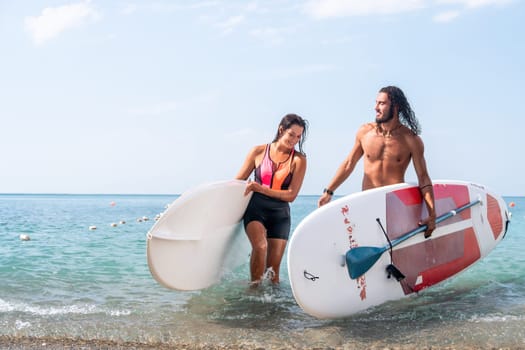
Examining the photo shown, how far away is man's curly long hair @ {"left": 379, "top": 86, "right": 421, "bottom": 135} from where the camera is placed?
4180mm

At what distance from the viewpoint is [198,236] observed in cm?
432

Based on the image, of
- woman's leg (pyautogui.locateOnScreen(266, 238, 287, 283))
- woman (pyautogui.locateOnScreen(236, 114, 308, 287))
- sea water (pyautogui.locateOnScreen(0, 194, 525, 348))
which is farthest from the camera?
woman's leg (pyautogui.locateOnScreen(266, 238, 287, 283))

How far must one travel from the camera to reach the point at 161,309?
4320 millimetres

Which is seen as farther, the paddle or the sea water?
the paddle

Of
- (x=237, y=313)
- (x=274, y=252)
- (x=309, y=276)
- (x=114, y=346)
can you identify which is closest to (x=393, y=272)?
(x=309, y=276)

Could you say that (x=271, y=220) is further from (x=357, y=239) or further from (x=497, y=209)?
(x=497, y=209)

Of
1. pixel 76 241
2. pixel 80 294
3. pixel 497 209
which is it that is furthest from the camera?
pixel 76 241

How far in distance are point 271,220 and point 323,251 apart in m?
0.82

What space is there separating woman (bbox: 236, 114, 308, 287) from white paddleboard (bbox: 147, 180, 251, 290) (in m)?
0.18

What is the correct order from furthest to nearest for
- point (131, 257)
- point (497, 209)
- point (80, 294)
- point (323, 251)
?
1. point (131, 257)
2. point (497, 209)
3. point (80, 294)
4. point (323, 251)

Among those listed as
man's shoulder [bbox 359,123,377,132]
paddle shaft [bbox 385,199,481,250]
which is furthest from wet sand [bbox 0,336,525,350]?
man's shoulder [bbox 359,123,377,132]

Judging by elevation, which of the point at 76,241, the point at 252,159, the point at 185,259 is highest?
the point at 252,159

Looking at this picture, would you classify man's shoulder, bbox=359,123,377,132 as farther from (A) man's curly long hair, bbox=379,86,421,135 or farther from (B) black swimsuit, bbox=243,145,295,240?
(B) black swimsuit, bbox=243,145,295,240

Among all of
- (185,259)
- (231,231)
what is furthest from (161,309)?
(231,231)
